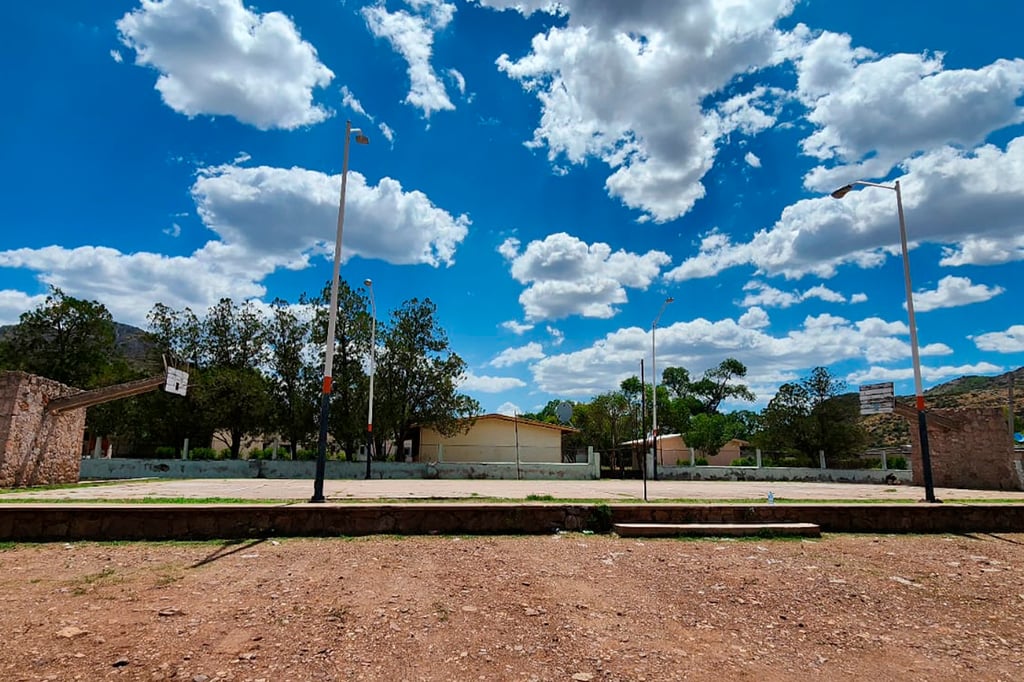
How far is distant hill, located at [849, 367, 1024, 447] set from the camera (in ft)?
180

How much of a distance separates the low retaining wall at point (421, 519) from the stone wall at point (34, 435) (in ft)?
41.2

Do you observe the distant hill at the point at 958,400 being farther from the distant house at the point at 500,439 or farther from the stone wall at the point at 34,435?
the stone wall at the point at 34,435

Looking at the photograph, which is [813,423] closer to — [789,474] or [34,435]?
[789,474]

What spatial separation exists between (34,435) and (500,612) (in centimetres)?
1978

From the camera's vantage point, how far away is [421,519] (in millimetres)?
8320

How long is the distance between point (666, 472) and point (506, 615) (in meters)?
30.7

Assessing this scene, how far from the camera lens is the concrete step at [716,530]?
8391 mm

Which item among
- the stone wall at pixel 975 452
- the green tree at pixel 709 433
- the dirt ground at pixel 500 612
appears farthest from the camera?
the green tree at pixel 709 433

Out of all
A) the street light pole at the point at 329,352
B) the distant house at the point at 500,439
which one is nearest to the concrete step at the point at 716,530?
the street light pole at the point at 329,352

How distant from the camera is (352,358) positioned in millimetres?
32844

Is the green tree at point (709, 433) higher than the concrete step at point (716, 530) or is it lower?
higher

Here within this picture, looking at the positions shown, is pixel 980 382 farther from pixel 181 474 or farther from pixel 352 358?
pixel 181 474

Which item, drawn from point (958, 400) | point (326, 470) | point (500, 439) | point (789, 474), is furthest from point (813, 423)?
point (958, 400)

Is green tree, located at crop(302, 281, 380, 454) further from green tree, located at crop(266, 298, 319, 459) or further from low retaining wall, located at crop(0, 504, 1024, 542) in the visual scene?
low retaining wall, located at crop(0, 504, 1024, 542)
